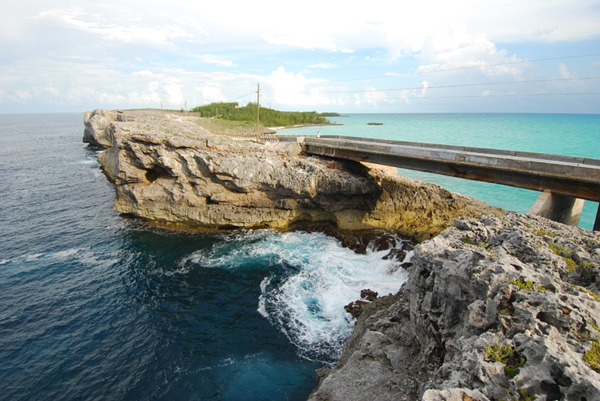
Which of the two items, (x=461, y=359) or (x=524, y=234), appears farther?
(x=524, y=234)

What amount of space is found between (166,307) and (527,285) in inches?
717

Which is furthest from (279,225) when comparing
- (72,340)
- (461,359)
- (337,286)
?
(461,359)

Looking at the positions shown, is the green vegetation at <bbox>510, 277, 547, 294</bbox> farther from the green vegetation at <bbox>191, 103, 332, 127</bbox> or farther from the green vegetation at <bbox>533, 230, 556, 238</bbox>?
the green vegetation at <bbox>191, 103, 332, 127</bbox>

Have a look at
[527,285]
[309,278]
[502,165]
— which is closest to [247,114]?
[309,278]

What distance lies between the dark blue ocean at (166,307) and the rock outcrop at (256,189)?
2.27 metres

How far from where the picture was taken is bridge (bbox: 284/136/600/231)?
16.8 meters

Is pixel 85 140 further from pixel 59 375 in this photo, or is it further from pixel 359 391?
pixel 359 391

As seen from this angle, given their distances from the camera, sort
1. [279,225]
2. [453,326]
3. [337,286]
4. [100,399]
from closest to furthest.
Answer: [453,326] → [100,399] → [337,286] → [279,225]

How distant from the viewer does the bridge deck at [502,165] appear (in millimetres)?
16828

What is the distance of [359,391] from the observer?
8.66 metres

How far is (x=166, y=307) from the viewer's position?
18.3 metres

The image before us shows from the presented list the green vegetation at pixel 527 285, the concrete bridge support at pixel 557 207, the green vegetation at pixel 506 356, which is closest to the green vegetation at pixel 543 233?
the green vegetation at pixel 527 285

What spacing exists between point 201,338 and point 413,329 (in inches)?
451

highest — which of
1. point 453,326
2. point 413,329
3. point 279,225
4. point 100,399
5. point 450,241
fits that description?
point 450,241
